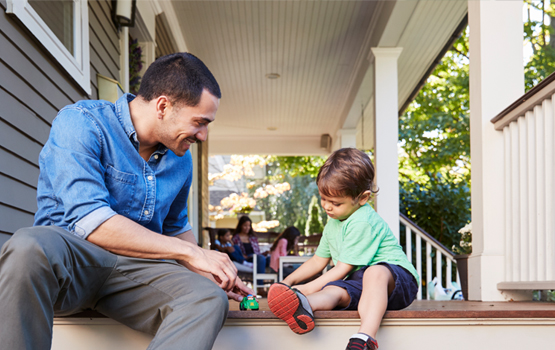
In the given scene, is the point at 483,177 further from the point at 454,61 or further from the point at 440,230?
the point at 454,61

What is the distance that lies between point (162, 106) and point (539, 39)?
408 inches

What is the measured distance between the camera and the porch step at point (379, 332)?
1480mm

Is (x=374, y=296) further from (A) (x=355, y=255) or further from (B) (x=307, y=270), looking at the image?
(B) (x=307, y=270)

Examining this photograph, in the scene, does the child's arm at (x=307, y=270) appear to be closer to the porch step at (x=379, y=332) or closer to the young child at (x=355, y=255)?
the young child at (x=355, y=255)

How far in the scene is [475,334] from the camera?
5.16 ft

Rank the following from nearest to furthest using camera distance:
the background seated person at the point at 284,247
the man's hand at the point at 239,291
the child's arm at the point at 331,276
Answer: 1. the man's hand at the point at 239,291
2. the child's arm at the point at 331,276
3. the background seated person at the point at 284,247

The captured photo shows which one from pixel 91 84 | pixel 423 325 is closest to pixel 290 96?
pixel 91 84

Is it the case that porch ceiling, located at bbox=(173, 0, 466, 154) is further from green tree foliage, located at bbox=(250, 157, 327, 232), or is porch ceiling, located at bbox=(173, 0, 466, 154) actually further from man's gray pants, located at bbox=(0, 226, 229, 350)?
green tree foliage, located at bbox=(250, 157, 327, 232)

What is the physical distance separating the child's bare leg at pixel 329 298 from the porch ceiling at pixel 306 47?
3264 mm

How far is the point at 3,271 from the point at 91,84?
2.21 meters

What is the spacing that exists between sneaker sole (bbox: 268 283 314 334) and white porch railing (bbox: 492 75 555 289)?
1.19 m

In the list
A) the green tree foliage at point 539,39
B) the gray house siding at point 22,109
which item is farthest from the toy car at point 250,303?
the green tree foliage at point 539,39

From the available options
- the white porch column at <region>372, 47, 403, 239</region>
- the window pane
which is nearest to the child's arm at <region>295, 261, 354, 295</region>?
the window pane

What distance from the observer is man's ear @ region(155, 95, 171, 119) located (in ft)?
4.74
